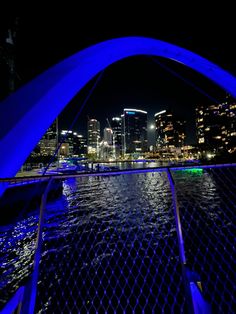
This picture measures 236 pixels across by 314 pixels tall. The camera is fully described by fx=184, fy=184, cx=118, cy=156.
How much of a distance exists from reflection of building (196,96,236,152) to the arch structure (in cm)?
9767

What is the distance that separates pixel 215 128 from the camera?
11850 cm

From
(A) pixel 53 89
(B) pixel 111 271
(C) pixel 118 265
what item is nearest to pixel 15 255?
(B) pixel 111 271

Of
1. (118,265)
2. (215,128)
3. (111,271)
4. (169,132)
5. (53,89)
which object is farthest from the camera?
(169,132)

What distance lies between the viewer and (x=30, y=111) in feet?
9.43

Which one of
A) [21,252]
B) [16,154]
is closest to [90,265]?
[21,252]

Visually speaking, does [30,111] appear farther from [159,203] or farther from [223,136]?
[223,136]

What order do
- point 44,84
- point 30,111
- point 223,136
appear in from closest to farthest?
point 30,111
point 44,84
point 223,136

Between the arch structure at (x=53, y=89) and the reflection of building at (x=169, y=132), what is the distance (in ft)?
576

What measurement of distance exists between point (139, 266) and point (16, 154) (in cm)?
647

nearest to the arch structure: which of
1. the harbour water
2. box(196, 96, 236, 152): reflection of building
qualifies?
the harbour water

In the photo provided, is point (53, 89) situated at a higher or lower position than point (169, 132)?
lower

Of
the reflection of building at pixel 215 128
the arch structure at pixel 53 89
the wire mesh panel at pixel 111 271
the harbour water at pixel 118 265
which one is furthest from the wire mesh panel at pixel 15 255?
the reflection of building at pixel 215 128

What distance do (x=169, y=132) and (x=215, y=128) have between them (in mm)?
68056

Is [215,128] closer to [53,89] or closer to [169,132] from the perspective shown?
[169,132]
